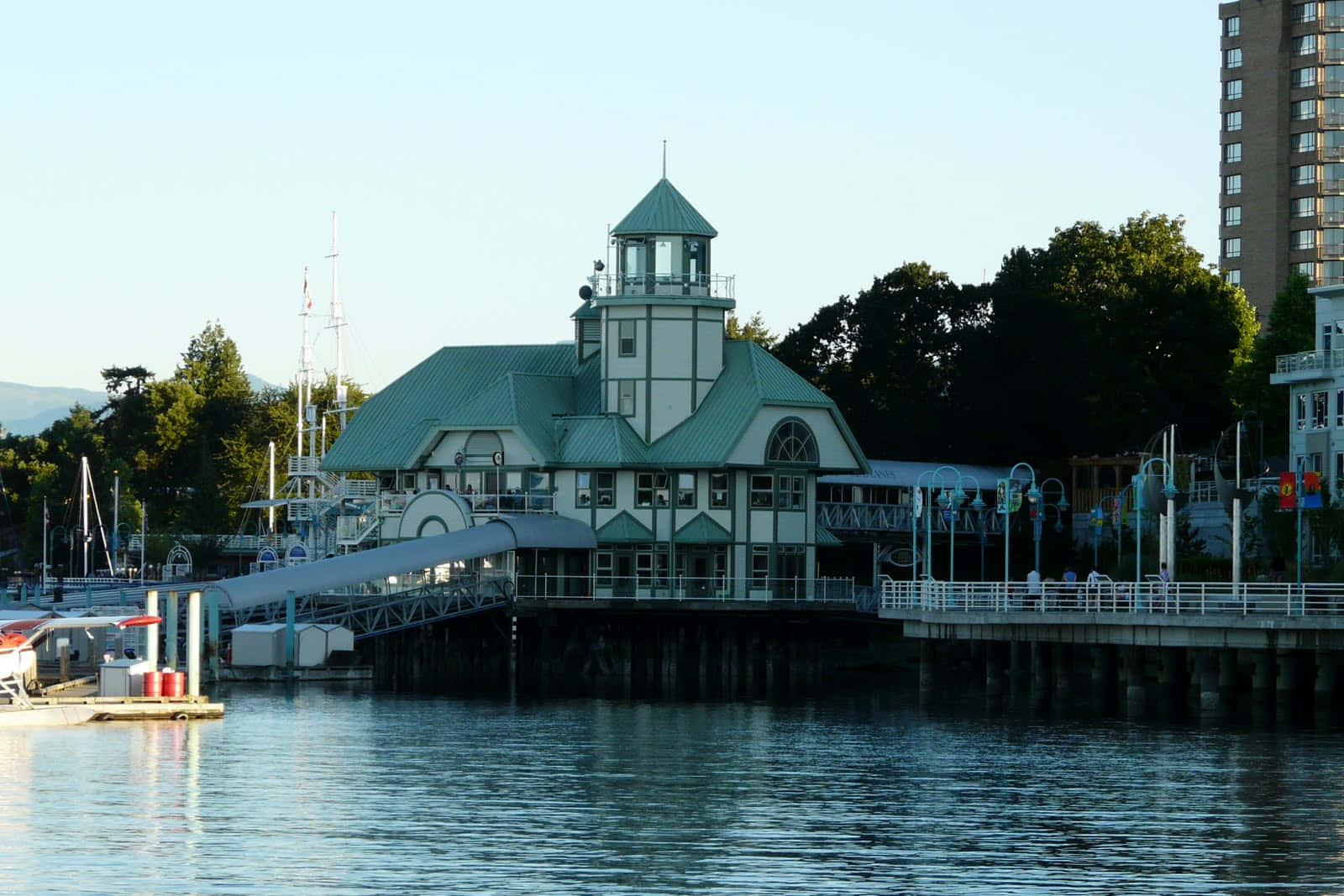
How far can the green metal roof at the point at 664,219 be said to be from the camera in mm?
88875

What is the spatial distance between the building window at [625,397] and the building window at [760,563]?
7.10 m

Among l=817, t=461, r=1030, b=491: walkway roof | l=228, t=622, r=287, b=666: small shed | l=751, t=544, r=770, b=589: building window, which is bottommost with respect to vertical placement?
l=228, t=622, r=287, b=666: small shed

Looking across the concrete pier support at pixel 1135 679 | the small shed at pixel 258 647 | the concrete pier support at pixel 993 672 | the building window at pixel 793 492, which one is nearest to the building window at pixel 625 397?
the building window at pixel 793 492

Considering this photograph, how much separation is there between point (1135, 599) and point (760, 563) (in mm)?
24791

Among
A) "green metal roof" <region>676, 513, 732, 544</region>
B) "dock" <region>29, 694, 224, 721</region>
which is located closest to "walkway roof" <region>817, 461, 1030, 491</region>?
"green metal roof" <region>676, 513, 732, 544</region>

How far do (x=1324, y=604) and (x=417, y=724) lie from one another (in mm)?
24208

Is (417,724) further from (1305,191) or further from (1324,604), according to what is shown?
(1305,191)

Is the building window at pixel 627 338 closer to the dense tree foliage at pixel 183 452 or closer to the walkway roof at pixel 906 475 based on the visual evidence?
the walkway roof at pixel 906 475

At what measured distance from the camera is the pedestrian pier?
62406mm

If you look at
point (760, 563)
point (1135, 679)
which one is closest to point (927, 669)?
point (1135, 679)

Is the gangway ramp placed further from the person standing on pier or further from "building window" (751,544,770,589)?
the person standing on pier

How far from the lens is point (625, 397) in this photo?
89.6 meters

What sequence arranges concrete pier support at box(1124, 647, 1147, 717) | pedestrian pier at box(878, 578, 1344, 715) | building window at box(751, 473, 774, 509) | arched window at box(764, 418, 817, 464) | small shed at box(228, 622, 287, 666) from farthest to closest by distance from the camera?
building window at box(751, 473, 774, 509) < arched window at box(764, 418, 817, 464) < small shed at box(228, 622, 287, 666) < concrete pier support at box(1124, 647, 1147, 717) < pedestrian pier at box(878, 578, 1344, 715)

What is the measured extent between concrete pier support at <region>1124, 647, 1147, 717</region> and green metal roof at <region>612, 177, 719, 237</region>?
92.7 ft
